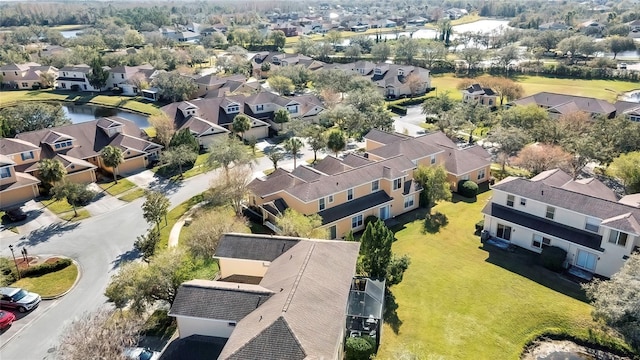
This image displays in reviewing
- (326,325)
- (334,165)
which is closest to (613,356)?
(326,325)

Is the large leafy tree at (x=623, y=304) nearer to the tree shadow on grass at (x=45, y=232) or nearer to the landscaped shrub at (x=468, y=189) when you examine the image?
the landscaped shrub at (x=468, y=189)

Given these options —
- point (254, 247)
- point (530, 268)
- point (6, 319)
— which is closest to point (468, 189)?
point (530, 268)

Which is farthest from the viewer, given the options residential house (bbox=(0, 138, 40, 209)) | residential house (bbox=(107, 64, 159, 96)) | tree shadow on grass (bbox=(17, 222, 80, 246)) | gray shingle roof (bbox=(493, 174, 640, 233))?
residential house (bbox=(107, 64, 159, 96))

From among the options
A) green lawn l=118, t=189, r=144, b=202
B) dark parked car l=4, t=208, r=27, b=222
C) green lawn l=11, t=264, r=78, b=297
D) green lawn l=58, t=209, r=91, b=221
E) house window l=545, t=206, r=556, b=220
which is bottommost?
green lawn l=11, t=264, r=78, b=297

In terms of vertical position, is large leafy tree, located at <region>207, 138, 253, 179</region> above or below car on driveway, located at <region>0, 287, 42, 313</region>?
above

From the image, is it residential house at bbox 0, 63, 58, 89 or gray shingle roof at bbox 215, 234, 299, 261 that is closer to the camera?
gray shingle roof at bbox 215, 234, 299, 261

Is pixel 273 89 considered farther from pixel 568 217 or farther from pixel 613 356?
pixel 613 356

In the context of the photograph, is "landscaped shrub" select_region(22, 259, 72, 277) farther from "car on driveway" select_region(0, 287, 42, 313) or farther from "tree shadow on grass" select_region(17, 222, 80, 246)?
"tree shadow on grass" select_region(17, 222, 80, 246)

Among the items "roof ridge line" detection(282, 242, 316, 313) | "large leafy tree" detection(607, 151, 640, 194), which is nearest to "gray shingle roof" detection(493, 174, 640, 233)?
"large leafy tree" detection(607, 151, 640, 194)
